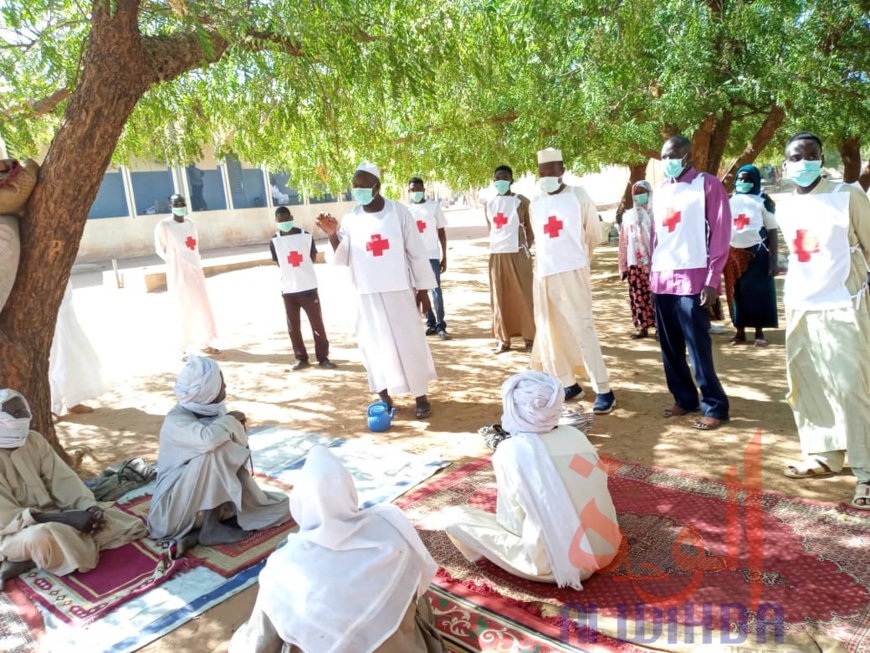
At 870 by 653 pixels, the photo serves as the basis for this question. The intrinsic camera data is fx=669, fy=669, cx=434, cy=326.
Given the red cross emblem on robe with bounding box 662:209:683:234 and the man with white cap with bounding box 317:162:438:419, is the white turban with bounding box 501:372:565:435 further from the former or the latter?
the man with white cap with bounding box 317:162:438:419

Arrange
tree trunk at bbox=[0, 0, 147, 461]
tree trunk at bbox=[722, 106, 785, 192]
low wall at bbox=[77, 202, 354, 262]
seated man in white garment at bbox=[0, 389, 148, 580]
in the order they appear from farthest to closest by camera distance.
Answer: low wall at bbox=[77, 202, 354, 262], tree trunk at bbox=[722, 106, 785, 192], tree trunk at bbox=[0, 0, 147, 461], seated man in white garment at bbox=[0, 389, 148, 580]

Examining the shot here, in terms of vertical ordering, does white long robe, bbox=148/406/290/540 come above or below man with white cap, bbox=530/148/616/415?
below

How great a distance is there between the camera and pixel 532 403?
2803 millimetres

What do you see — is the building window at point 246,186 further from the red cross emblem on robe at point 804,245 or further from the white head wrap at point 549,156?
the red cross emblem on robe at point 804,245

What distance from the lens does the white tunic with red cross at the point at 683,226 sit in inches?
168

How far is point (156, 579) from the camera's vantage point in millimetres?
3238

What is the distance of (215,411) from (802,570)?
2920 mm

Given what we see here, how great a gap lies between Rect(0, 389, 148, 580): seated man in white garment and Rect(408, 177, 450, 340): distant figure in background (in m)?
4.96

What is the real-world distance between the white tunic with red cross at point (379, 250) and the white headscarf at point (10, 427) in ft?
8.41

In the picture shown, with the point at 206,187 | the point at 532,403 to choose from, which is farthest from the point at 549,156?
the point at 206,187

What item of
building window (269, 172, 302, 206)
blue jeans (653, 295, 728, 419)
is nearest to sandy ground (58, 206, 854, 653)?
blue jeans (653, 295, 728, 419)

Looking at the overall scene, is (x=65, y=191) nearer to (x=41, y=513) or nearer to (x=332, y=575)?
(x=41, y=513)

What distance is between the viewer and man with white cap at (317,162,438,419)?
5.19 metres

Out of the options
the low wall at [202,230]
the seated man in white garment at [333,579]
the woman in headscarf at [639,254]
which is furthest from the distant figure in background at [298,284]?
the low wall at [202,230]
